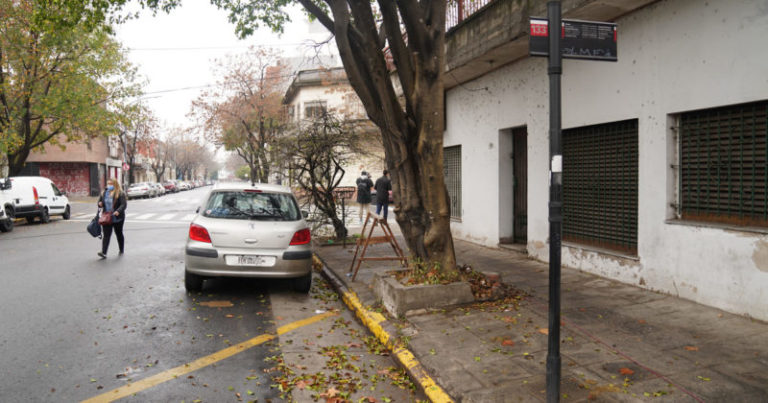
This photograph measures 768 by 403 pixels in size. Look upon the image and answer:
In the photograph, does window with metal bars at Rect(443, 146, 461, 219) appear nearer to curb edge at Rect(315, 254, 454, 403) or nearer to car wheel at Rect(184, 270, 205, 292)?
curb edge at Rect(315, 254, 454, 403)

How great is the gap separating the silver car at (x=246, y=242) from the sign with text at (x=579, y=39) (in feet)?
15.2

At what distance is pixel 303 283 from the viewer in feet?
24.3

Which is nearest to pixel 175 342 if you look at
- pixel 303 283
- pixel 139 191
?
pixel 303 283

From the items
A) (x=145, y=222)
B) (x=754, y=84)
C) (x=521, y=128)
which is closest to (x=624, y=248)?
(x=754, y=84)

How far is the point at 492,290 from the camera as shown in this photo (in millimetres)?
6359

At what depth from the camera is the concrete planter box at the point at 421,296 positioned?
5775mm

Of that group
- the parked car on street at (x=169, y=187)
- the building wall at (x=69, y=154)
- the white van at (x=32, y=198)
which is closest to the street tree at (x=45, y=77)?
the white van at (x=32, y=198)

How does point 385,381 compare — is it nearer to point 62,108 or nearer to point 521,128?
point 521,128

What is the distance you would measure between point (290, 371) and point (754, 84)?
5448 mm

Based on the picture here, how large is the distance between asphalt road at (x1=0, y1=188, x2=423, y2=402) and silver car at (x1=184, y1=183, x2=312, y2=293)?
412 mm

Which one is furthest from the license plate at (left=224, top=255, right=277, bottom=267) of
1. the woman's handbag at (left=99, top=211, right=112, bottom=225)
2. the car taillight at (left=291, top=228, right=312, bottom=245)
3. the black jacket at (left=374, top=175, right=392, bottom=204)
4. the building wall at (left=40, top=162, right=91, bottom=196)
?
the building wall at (left=40, top=162, right=91, bottom=196)

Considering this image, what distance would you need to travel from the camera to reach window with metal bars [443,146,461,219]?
41.2 ft

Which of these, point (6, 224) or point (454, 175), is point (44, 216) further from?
point (454, 175)

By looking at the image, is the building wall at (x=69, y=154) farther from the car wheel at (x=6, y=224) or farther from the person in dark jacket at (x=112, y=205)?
the person in dark jacket at (x=112, y=205)
